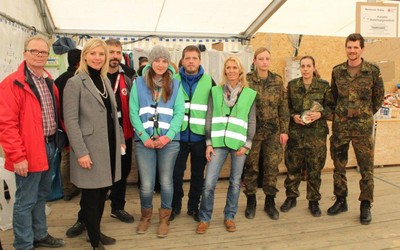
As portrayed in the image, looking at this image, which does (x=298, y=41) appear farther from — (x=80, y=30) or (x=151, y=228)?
(x=151, y=228)

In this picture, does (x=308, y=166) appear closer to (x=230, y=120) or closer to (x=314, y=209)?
(x=314, y=209)

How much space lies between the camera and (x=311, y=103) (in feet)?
10.5

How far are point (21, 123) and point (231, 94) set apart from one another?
1625 millimetres

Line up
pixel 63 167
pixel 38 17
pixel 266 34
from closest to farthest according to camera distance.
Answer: pixel 63 167
pixel 38 17
pixel 266 34

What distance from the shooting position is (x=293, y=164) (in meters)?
3.35

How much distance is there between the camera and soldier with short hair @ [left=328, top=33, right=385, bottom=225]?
3031mm

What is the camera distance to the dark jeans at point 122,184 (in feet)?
9.96

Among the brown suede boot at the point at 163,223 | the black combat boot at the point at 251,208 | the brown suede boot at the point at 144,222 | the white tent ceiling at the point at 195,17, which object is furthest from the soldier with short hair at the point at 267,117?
the white tent ceiling at the point at 195,17

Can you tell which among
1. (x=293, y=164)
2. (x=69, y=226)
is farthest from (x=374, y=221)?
(x=69, y=226)

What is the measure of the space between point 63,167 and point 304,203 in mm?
2771

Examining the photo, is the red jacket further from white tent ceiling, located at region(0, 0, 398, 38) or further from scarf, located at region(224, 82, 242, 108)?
white tent ceiling, located at region(0, 0, 398, 38)

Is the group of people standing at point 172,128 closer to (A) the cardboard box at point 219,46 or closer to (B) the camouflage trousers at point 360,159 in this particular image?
(B) the camouflage trousers at point 360,159

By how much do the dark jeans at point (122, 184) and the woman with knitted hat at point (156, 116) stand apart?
15.3 inches

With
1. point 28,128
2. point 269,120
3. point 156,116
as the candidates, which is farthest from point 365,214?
point 28,128
